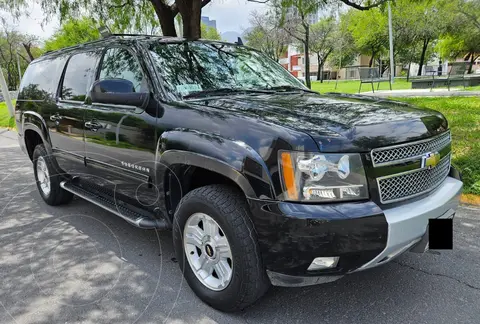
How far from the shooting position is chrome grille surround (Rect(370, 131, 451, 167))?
2363 mm

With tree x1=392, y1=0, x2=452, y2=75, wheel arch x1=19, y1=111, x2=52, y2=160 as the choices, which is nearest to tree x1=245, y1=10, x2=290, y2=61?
tree x1=392, y1=0, x2=452, y2=75

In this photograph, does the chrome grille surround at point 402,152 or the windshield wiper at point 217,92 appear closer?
the chrome grille surround at point 402,152

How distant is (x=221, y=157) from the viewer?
2.52 meters

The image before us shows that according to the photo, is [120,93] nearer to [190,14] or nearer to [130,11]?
[190,14]

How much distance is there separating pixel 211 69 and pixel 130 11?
9214 mm

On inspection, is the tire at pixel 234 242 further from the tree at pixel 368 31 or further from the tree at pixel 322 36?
the tree at pixel 322 36

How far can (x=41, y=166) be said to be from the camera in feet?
17.5

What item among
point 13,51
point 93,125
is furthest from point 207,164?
point 13,51

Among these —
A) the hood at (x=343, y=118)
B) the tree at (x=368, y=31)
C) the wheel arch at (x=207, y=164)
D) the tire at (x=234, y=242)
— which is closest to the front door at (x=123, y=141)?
the wheel arch at (x=207, y=164)

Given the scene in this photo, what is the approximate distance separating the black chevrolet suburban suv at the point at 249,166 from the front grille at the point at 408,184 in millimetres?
11

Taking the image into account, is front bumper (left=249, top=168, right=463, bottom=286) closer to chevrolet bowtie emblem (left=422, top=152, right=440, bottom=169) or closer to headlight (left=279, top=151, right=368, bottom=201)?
headlight (left=279, top=151, right=368, bottom=201)

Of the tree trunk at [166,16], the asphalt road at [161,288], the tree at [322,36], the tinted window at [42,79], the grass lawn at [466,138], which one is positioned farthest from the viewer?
the tree at [322,36]

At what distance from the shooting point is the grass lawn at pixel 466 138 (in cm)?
513

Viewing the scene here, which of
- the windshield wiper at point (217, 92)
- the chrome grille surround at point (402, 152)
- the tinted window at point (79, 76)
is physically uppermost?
the tinted window at point (79, 76)
